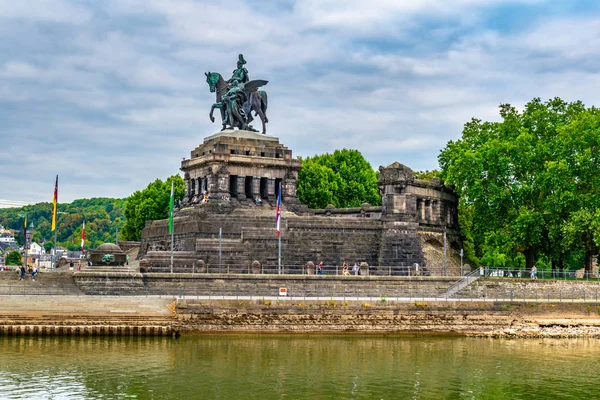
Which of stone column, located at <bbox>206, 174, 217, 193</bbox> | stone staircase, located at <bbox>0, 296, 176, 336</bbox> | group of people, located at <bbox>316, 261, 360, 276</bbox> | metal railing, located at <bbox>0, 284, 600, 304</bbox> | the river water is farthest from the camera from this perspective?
stone column, located at <bbox>206, 174, 217, 193</bbox>

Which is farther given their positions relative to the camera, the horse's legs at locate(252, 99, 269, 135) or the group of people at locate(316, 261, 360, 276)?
the horse's legs at locate(252, 99, 269, 135)

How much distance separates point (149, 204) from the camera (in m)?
90.6

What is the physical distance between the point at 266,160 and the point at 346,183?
80.2ft

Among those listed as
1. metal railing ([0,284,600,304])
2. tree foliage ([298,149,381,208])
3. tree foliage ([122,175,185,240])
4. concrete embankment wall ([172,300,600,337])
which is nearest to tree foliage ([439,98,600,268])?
metal railing ([0,284,600,304])

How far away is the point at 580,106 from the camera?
2783 inches

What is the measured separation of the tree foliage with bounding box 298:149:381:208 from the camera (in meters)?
88.5

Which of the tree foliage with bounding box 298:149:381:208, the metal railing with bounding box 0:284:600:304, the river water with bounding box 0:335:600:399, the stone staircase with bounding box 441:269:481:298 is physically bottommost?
the river water with bounding box 0:335:600:399

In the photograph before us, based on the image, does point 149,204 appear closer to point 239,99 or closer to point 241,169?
point 239,99

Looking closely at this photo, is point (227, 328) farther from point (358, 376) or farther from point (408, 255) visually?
point (408, 255)

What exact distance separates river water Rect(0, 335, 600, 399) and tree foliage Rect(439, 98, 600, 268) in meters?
16.2

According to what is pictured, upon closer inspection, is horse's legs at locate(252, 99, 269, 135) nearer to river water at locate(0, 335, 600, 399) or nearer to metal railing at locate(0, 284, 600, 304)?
metal railing at locate(0, 284, 600, 304)

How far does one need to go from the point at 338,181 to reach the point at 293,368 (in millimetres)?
52894

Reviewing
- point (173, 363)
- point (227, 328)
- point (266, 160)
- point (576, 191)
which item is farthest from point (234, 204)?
point (173, 363)

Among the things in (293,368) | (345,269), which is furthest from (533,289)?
(293,368)
